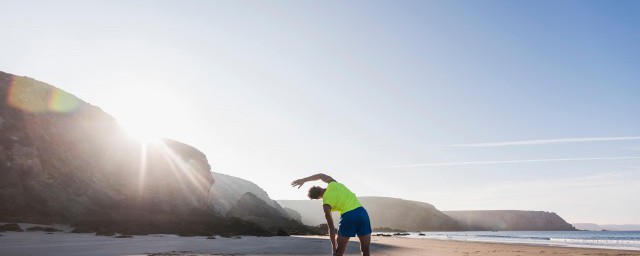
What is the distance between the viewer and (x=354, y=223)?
253 inches

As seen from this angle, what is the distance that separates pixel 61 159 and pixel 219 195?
1943 inches

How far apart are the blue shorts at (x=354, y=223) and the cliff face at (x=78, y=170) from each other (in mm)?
23754

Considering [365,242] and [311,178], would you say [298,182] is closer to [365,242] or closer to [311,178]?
[311,178]

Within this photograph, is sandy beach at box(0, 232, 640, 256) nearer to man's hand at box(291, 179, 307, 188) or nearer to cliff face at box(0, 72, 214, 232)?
man's hand at box(291, 179, 307, 188)

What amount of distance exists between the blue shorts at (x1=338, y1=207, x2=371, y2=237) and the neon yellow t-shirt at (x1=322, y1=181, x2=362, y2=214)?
0.29 feet

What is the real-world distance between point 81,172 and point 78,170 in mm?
277

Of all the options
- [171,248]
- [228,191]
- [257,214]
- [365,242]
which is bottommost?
[171,248]

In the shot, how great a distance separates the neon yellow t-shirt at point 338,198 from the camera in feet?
21.0

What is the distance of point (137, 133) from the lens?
43.9m

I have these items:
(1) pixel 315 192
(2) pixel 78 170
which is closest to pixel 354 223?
(1) pixel 315 192

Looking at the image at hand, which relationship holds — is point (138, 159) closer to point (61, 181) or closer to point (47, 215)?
point (61, 181)

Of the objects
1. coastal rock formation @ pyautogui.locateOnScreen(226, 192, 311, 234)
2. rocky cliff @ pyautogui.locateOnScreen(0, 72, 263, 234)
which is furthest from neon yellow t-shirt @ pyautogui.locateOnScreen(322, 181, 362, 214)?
coastal rock formation @ pyautogui.locateOnScreen(226, 192, 311, 234)

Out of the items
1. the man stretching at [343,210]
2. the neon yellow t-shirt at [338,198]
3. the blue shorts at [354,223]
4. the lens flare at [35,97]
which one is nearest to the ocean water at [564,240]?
the blue shorts at [354,223]

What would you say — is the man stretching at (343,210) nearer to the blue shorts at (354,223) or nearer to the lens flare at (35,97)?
the blue shorts at (354,223)
